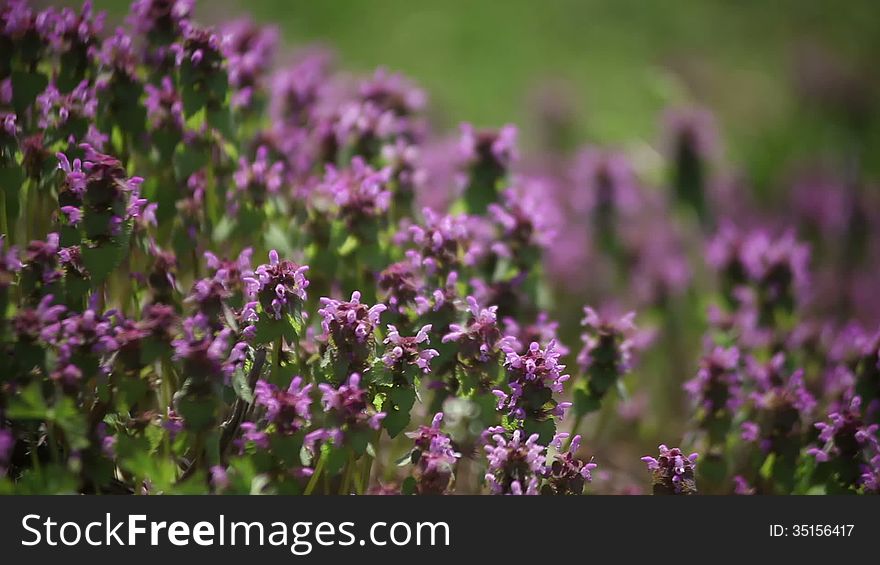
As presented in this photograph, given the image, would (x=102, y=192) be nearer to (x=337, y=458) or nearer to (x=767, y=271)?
(x=337, y=458)

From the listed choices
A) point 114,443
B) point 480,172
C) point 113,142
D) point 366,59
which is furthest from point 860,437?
point 366,59

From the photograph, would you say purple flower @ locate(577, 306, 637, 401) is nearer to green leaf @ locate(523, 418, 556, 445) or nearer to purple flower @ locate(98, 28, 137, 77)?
green leaf @ locate(523, 418, 556, 445)

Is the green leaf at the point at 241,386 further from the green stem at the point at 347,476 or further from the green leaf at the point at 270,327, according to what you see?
the green stem at the point at 347,476

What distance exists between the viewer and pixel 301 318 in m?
1.75

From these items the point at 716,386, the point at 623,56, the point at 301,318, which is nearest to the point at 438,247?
the point at 301,318

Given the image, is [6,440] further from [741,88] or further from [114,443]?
[741,88]

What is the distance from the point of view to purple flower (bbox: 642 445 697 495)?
173cm

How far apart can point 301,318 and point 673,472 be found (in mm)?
823

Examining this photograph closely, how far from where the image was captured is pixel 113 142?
7.00ft

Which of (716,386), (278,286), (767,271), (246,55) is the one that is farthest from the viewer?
(767,271)

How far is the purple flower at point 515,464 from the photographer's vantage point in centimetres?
167

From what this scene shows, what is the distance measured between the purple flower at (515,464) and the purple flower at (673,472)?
237 millimetres

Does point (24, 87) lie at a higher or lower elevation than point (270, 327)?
higher

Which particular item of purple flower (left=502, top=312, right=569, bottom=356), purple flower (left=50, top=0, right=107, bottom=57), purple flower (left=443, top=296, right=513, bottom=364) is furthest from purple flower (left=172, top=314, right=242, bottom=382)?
purple flower (left=50, top=0, right=107, bottom=57)
